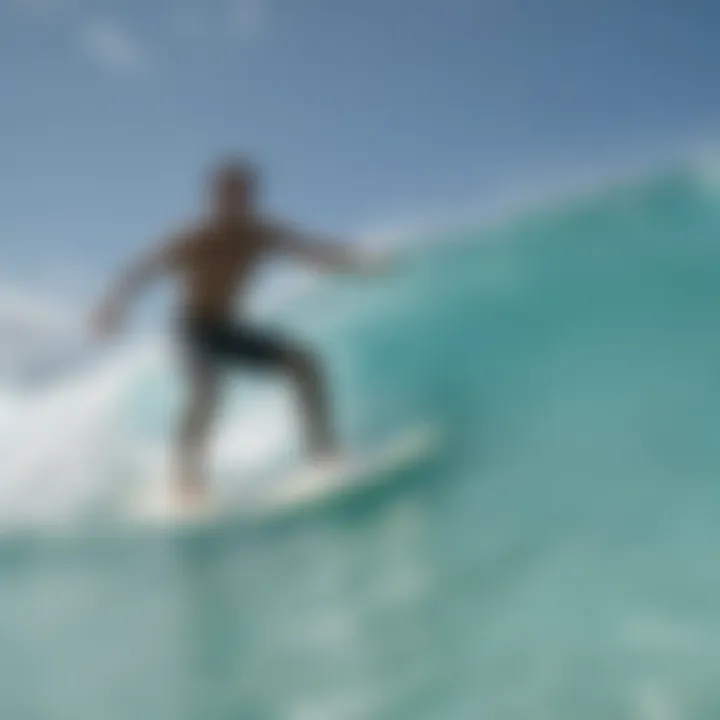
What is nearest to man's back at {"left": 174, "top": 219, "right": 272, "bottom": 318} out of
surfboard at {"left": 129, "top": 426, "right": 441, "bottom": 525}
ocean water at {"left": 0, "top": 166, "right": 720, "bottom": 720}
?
ocean water at {"left": 0, "top": 166, "right": 720, "bottom": 720}

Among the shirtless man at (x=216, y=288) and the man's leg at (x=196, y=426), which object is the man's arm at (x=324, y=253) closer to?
the shirtless man at (x=216, y=288)

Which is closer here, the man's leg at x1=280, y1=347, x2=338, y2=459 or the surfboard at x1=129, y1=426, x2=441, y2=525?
the surfboard at x1=129, y1=426, x2=441, y2=525

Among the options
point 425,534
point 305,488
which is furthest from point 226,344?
point 425,534

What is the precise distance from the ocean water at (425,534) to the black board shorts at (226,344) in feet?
0.60

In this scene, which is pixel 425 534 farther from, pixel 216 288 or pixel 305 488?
pixel 216 288

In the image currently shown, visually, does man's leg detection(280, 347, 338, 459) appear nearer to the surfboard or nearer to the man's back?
the surfboard

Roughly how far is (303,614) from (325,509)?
1.26 ft

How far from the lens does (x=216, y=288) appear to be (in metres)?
2.95

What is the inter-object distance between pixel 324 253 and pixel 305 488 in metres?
0.70

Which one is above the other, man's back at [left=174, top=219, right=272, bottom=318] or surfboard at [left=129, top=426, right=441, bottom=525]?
man's back at [left=174, top=219, right=272, bottom=318]

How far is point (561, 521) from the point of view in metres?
2.74

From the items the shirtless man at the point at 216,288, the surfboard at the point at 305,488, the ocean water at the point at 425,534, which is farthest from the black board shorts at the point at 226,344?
the surfboard at the point at 305,488

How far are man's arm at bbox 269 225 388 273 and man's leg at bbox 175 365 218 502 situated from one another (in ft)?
1.46

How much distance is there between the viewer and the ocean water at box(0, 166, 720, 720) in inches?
90.5
